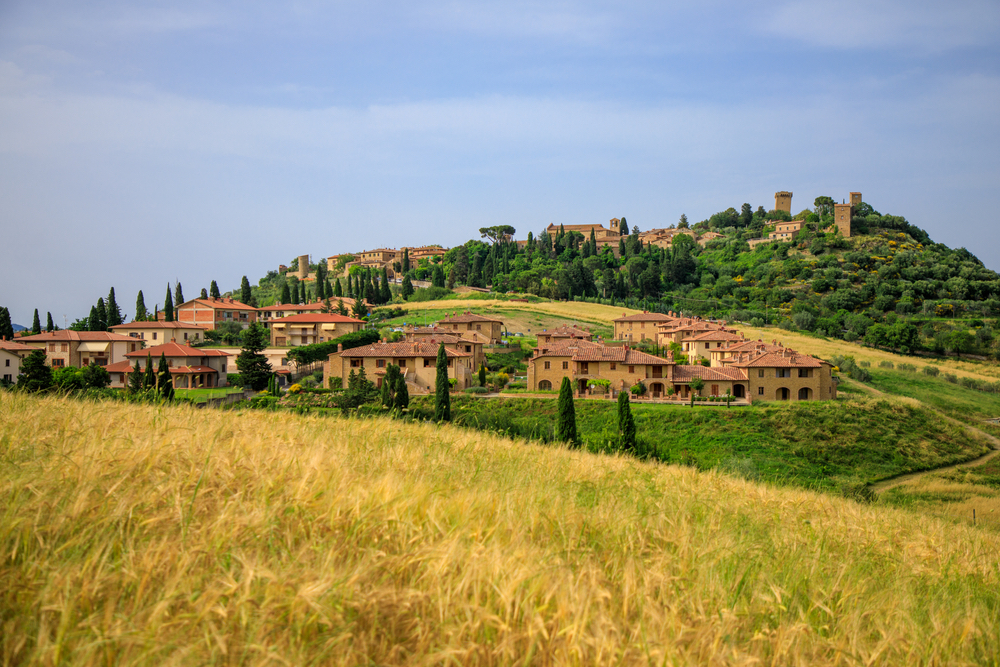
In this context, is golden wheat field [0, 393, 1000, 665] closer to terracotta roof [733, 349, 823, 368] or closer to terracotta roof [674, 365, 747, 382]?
terracotta roof [674, 365, 747, 382]

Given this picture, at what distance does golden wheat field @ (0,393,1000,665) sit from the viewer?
88.2 inches

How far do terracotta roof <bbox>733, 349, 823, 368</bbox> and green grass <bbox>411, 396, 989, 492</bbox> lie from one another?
312 cm

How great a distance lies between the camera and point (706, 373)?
40250 millimetres

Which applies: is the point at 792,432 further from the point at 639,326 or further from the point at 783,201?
the point at 783,201

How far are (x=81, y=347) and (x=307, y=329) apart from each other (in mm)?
17939

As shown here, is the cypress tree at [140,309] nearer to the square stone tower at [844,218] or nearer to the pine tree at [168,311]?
the pine tree at [168,311]

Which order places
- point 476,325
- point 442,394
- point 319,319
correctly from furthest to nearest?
point 319,319, point 476,325, point 442,394

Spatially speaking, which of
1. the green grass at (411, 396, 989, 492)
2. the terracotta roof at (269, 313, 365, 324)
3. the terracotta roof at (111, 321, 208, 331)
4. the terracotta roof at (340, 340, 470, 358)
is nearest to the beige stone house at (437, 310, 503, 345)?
the terracotta roof at (269, 313, 365, 324)

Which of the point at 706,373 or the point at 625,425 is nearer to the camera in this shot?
the point at 625,425

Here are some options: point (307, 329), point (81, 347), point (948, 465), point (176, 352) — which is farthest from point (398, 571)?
point (307, 329)

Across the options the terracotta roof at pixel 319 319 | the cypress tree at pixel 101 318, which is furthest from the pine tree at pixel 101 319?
the terracotta roof at pixel 319 319

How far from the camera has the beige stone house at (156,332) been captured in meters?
55.2

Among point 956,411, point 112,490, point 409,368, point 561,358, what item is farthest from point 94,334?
point 956,411

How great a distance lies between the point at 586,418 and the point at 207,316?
148 ft
